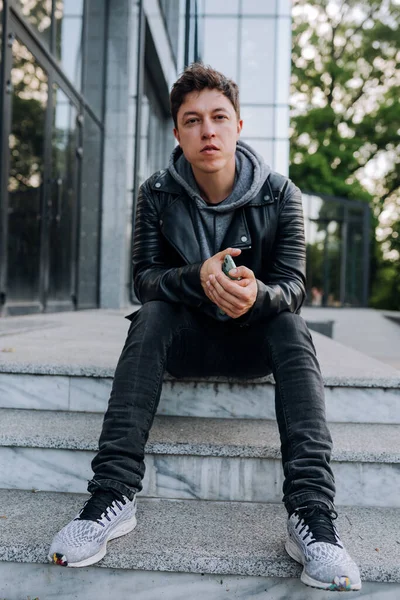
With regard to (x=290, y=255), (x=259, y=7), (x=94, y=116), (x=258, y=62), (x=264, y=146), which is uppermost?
(x=259, y=7)

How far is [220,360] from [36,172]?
4.28m

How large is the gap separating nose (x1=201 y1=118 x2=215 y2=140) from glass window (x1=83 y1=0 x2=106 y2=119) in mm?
6265

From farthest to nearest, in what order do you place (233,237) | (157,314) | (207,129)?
(233,237) → (207,129) → (157,314)

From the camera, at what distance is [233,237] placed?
2.14 metres

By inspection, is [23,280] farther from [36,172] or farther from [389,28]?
[389,28]

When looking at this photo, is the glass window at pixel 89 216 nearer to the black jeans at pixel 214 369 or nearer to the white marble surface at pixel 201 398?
the white marble surface at pixel 201 398

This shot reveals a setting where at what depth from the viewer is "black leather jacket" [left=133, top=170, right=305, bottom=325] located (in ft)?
6.87

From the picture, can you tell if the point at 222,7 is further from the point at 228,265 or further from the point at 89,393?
the point at 228,265

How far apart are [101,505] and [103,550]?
119 millimetres

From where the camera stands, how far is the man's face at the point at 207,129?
2.05 m

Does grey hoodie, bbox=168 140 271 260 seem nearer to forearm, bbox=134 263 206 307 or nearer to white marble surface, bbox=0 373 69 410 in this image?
forearm, bbox=134 263 206 307

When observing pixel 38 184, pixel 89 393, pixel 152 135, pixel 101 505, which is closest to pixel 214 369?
pixel 89 393

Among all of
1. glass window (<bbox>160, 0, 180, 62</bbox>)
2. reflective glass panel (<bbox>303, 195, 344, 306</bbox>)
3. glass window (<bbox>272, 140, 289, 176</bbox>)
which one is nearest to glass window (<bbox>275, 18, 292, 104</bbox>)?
glass window (<bbox>272, 140, 289, 176</bbox>)

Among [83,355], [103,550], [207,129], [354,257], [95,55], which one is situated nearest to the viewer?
[103,550]
